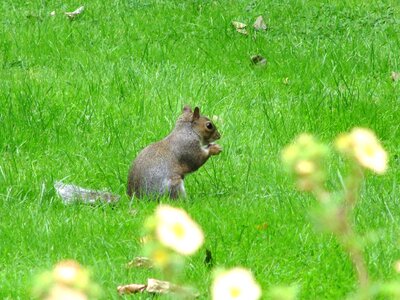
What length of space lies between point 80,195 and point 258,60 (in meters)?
2.76

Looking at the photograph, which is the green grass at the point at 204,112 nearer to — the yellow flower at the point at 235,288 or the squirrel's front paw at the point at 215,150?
the squirrel's front paw at the point at 215,150

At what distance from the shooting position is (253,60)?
23.1ft

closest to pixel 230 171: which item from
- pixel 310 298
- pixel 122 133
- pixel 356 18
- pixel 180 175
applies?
pixel 180 175

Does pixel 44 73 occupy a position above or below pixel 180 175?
below

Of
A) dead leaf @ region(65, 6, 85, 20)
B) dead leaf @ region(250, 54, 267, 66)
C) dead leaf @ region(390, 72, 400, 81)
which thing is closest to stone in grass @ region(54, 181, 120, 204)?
dead leaf @ region(250, 54, 267, 66)

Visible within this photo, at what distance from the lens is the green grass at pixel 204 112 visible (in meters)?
3.87

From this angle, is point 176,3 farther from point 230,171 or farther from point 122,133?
point 230,171

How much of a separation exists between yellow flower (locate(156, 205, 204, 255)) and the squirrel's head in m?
3.84

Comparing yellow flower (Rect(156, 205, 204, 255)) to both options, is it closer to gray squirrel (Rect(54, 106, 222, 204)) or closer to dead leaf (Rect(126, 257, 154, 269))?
dead leaf (Rect(126, 257, 154, 269))

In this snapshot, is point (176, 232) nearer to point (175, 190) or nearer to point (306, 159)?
point (306, 159)

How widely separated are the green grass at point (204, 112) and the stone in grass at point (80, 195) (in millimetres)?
48

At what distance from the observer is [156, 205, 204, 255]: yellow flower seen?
123 cm

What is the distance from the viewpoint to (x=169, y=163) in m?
4.87

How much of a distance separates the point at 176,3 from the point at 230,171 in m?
3.47
